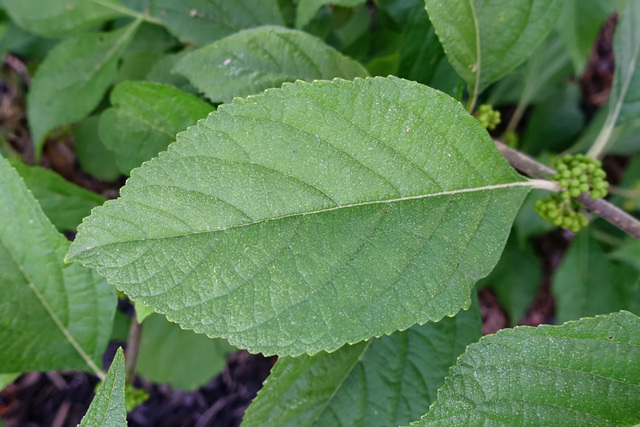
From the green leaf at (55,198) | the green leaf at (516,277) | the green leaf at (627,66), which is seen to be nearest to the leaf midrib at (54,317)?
the green leaf at (55,198)

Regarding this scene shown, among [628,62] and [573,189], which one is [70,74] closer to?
[573,189]

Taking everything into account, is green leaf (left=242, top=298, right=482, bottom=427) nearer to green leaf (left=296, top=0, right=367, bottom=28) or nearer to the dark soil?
green leaf (left=296, top=0, right=367, bottom=28)

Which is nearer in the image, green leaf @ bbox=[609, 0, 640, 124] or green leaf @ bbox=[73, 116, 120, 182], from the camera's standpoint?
green leaf @ bbox=[609, 0, 640, 124]

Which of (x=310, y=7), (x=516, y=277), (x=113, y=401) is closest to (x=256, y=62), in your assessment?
(x=310, y=7)

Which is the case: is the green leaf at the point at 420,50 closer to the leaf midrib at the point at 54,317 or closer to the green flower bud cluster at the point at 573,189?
the green flower bud cluster at the point at 573,189

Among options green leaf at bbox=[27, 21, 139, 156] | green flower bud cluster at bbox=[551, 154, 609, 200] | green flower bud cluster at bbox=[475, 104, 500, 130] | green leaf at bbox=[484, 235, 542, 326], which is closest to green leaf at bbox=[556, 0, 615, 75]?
green flower bud cluster at bbox=[475, 104, 500, 130]

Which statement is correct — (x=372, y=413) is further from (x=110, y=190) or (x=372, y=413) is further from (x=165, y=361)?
(x=110, y=190)
